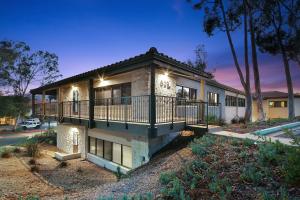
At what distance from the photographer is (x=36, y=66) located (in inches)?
1316

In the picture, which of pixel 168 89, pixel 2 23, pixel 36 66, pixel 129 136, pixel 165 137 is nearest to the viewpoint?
pixel 165 137

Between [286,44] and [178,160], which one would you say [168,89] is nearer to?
[178,160]

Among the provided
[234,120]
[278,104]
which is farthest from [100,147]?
[278,104]

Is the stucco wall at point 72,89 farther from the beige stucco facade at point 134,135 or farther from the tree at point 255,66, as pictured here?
the tree at point 255,66

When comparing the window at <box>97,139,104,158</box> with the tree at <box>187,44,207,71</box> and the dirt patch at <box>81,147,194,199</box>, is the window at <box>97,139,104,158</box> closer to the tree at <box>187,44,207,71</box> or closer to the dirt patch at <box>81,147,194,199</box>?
the dirt patch at <box>81,147,194,199</box>

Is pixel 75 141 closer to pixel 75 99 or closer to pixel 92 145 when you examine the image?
pixel 92 145

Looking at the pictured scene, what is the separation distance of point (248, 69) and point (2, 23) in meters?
30.7

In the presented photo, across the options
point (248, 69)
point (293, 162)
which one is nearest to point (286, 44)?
point (248, 69)

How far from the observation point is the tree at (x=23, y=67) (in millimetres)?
29984

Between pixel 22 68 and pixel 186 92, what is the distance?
29.0 m

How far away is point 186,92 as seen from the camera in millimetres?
14273

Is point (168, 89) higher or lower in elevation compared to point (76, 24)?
lower

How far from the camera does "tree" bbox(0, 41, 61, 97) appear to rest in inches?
1180

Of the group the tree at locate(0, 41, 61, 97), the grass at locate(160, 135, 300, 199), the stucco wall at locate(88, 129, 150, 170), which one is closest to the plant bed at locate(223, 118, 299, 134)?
the grass at locate(160, 135, 300, 199)
